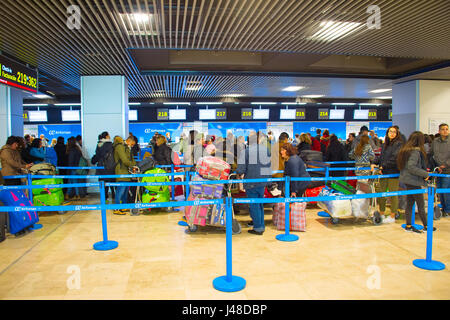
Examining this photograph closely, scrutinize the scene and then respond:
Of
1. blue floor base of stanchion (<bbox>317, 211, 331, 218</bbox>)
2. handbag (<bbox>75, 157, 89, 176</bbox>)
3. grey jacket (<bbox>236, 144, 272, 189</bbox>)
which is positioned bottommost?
blue floor base of stanchion (<bbox>317, 211, 331, 218</bbox>)

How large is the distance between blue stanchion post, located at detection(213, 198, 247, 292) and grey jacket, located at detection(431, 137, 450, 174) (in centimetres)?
501

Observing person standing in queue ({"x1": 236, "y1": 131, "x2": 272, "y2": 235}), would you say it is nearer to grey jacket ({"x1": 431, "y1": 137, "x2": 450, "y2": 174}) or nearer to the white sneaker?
the white sneaker

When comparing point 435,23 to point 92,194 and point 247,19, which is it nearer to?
point 247,19

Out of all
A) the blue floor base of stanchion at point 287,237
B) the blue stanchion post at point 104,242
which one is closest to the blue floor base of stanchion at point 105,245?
the blue stanchion post at point 104,242

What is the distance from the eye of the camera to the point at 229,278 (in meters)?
3.30

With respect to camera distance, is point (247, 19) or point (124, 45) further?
point (124, 45)

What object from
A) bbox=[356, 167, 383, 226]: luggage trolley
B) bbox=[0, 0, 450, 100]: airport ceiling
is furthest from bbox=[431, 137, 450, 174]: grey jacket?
bbox=[0, 0, 450, 100]: airport ceiling

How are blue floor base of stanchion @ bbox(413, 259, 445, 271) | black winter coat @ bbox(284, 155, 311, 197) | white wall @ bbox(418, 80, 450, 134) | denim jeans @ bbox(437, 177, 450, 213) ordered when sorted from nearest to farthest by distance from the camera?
blue floor base of stanchion @ bbox(413, 259, 445, 271) → black winter coat @ bbox(284, 155, 311, 197) → denim jeans @ bbox(437, 177, 450, 213) → white wall @ bbox(418, 80, 450, 134)

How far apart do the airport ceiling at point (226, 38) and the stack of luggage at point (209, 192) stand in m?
2.49

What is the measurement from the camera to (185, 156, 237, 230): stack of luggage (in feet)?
16.8

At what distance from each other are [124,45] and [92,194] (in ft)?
15.5

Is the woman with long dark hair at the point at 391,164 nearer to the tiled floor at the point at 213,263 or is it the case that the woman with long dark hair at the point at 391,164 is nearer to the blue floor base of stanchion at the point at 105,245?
the tiled floor at the point at 213,263
